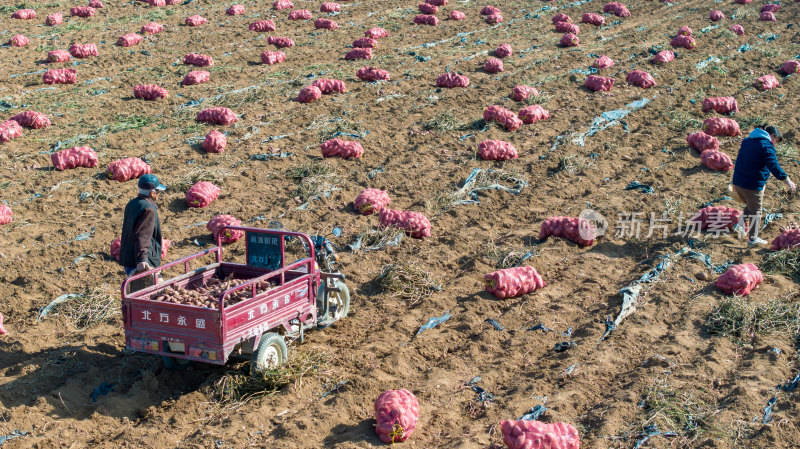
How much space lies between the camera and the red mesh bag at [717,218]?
11000 mm

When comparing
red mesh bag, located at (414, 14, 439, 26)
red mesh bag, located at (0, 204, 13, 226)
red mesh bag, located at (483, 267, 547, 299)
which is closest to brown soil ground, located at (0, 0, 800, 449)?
red mesh bag, located at (483, 267, 547, 299)

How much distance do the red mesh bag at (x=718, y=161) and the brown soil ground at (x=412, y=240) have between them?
0.31 meters

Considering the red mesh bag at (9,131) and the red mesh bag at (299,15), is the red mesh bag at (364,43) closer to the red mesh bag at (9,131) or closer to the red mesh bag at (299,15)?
the red mesh bag at (299,15)

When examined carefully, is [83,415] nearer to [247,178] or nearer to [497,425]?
[497,425]

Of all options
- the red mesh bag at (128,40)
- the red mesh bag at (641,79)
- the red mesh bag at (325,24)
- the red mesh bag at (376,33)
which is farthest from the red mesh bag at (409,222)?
the red mesh bag at (325,24)

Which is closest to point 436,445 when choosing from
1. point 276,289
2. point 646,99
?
point 276,289

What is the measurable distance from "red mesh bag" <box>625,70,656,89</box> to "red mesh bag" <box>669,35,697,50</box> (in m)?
Result: 3.61

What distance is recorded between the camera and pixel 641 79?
17.5 m

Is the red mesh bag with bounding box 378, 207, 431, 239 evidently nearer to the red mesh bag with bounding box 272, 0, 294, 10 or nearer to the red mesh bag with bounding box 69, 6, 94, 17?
the red mesh bag with bounding box 272, 0, 294, 10

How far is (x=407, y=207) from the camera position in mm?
11898

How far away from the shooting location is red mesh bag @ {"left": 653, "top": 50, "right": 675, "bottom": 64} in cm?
1905

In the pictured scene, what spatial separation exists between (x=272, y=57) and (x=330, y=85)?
317 cm

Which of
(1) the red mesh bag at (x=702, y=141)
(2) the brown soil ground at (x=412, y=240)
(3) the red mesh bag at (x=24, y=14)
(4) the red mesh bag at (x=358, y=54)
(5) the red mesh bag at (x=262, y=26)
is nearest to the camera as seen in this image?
(2) the brown soil ground at (x=412, y=240)

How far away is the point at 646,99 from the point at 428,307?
997cm
